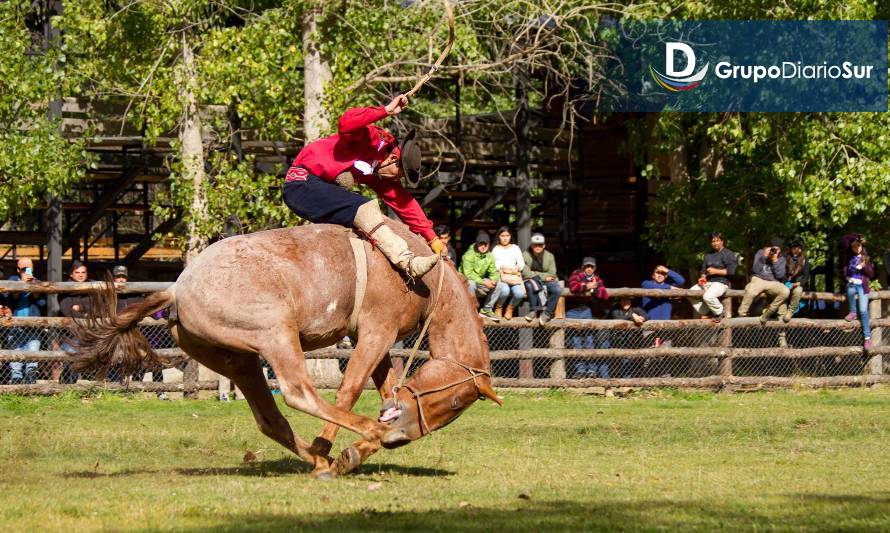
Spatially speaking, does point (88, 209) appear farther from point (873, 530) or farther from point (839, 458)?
point (873, 530)

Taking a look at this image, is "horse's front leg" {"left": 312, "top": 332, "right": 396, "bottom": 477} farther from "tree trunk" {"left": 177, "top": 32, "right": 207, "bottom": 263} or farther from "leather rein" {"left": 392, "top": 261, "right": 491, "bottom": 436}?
"tree trunk" {"left": 177, "top": 32, "right": 207, "bottom": 263}

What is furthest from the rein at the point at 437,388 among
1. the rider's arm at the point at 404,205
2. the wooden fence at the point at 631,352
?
the wooden fence at the point at 631,352

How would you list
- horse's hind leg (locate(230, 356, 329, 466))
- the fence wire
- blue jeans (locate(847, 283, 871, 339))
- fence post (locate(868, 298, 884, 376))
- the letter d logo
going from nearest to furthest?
horse's hind leg (locate(230, 356, 329, 466)) < the fence wire < blue jeans (locate(847, 283, 871, 339)) < fence post (locate(868, 298, 884, 376)) < the letter d logo

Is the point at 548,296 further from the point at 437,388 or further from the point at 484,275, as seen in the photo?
the point at 437,388

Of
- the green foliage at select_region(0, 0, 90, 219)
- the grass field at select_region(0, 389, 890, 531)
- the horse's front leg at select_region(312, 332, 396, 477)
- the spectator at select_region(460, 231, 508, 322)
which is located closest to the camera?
the grass field at select_region(0, 389, 890, 531)

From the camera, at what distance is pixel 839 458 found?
10.2 metres

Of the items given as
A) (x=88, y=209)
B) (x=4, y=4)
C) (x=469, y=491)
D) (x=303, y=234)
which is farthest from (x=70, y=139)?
(x=469, y=491)

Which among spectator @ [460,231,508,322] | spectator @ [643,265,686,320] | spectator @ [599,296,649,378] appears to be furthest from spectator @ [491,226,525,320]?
spectator @ [643,265,686,320]

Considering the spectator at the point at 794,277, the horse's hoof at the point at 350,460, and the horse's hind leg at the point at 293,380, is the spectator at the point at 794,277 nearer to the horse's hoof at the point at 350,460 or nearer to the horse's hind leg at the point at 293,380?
the horse's hoof at the point at 350,460

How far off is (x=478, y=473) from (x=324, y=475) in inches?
42.5

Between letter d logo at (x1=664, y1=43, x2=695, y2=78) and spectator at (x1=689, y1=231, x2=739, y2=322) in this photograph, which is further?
letter d logo at (x1=664, y1=43, x2=695, y2=78)

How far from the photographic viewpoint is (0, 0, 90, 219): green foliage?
19031 millimetres

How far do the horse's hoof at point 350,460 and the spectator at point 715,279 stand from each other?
10.6m

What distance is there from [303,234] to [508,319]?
8.86 meters
